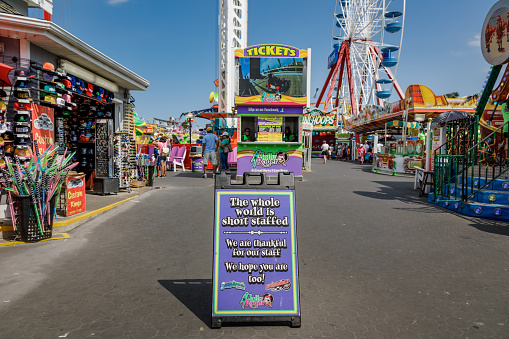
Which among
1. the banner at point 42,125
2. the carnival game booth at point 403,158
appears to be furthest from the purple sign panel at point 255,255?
the carnival game booth at point 403,158

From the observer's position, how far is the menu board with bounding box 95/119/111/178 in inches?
339

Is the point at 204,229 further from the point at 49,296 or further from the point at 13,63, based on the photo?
the point at 13,63

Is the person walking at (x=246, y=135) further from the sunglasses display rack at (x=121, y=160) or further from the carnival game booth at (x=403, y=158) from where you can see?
the carnival game booth at (x=403, y=158)

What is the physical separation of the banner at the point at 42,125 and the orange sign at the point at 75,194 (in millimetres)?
1119

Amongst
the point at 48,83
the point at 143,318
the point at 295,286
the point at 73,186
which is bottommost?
the point at 143,318

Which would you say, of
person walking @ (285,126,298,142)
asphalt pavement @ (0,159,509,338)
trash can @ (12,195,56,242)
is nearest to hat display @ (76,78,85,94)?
asphalt pavement @ (0,159,509,338)

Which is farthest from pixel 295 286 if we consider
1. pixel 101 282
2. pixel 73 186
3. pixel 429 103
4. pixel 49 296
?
pixel 429 103

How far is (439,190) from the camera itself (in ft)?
29.6

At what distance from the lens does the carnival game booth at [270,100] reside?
1193 centimetres

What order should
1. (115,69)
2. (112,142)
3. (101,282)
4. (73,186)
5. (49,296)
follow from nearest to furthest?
1. (49,296)
2. (101,282)
3. (73,186)
4. (112,142)
5. (115,69)

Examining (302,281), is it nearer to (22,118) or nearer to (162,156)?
(22,118)

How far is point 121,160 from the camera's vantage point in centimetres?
918

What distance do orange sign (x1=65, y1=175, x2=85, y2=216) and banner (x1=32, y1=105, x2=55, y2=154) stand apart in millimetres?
1119

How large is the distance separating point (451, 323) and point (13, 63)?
25.8 ft
